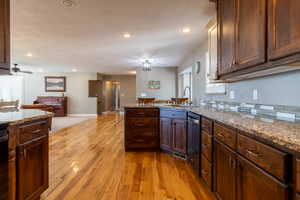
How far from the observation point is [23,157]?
5.35 ft

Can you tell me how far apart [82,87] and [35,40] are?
6224 mm

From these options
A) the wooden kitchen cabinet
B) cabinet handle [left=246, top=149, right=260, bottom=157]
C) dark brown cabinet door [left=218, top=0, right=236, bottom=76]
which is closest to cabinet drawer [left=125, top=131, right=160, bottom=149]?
the wooden kitchen cabinet

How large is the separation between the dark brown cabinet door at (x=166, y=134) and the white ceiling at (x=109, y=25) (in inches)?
69.3

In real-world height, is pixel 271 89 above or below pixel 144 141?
above

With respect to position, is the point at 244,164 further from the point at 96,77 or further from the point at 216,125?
the point at 96,77

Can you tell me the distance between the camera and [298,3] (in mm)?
1135

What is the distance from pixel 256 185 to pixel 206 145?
1040 millimetres

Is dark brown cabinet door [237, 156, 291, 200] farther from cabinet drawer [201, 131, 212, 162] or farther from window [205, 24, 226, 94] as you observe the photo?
window [205, 24, 226, 94]

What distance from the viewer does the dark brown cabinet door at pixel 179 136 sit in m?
3.23

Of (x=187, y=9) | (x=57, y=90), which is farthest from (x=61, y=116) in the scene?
(x=187, y=9)

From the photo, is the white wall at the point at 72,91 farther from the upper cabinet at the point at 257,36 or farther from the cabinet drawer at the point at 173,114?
the upper cabinet at the point at 257,36

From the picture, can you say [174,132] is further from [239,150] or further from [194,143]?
[239,150]

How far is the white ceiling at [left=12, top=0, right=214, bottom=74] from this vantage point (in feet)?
8.75

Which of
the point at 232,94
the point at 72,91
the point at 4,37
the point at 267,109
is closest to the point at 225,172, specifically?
the point at 267,109
